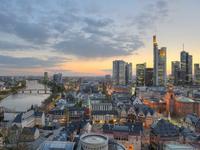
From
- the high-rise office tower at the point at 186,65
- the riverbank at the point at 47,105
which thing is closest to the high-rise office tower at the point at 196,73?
the high-rise office tower at the point at 186,65

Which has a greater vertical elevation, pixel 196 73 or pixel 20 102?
pixel 196 73

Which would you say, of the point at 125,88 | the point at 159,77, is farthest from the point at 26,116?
the point at 159,77

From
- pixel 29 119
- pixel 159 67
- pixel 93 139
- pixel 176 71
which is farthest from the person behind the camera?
pixel 176 71

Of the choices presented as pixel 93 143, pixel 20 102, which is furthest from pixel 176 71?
pixel 93 143

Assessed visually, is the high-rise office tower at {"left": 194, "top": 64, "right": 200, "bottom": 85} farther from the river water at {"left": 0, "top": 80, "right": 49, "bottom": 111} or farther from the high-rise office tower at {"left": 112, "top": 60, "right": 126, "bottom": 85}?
the river water at {"left": 0, "top": 80, "right": 49, "bottom": 111}

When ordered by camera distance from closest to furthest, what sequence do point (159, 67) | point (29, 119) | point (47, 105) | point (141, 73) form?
point (29, 119) → point (47, 105) → point (159, 67) → point (141, 73)

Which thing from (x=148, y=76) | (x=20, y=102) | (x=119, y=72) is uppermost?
(x=119, y=72)

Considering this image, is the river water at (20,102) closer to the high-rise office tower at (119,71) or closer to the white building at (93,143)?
the white building at (93,143)

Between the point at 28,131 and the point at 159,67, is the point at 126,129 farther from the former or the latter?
the point at 159,67
